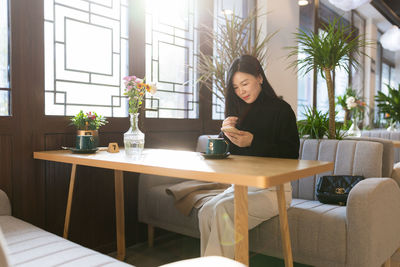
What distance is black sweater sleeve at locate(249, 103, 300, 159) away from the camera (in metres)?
1.89

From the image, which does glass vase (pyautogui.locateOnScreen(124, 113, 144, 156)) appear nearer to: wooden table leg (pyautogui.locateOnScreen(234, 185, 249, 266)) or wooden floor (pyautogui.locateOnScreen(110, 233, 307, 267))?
wooden table leg (pyautogui.locateOnScreen(234, 185, 249, 266))

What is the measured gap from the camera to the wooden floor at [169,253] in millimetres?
2379

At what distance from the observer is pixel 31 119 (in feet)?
6.85

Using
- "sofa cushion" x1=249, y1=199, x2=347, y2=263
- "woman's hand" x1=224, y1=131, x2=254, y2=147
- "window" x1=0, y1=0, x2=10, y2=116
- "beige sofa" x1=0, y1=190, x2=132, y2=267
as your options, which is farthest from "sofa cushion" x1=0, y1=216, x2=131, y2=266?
"sofa cushion" x1=249, y1=199, x2=347, y2=263

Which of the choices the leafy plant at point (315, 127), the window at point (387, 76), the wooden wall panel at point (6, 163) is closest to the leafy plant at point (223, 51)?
the leafy plant at point (315, 127)

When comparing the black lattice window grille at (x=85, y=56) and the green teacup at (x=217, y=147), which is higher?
the black lattice window grille at (x=85, y=56)

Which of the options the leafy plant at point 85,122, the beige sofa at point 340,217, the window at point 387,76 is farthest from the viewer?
the window at point 387,76

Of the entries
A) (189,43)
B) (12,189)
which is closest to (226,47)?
(189,43)

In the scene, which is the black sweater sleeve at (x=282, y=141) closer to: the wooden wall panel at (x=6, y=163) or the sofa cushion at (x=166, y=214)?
the sofa cushion at (x=166, y=214)

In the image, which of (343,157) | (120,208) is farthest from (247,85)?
(120,208)

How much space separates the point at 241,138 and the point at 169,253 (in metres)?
1.19

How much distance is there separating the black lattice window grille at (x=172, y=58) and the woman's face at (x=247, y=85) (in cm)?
95

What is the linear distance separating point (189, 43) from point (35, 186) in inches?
73.4

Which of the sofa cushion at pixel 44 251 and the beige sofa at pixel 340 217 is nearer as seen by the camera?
the sofa cushion at pixel 44 251
